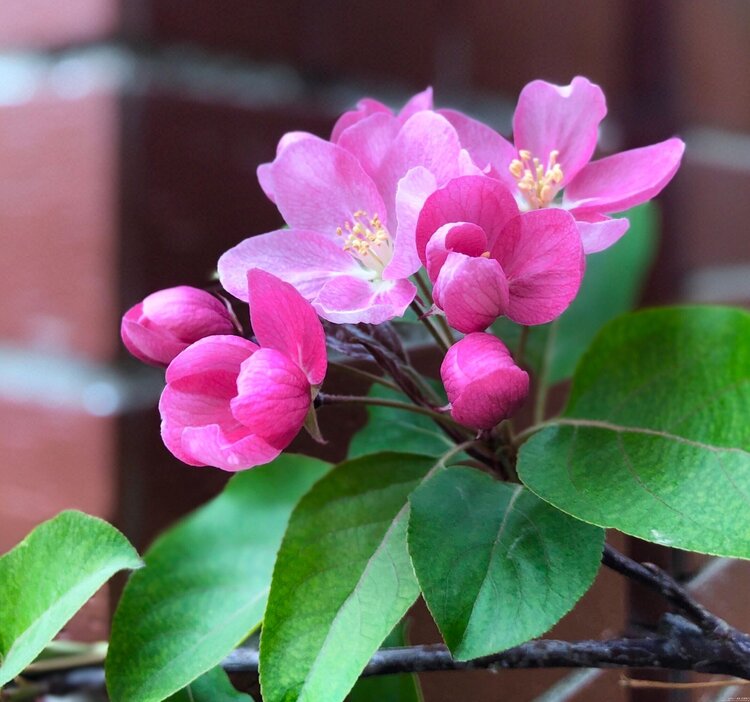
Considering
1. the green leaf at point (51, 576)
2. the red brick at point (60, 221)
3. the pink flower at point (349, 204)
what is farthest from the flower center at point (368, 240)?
the red brick at point (60, 221)

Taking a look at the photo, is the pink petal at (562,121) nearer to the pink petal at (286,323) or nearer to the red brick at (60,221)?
the pink petal at (286,323)

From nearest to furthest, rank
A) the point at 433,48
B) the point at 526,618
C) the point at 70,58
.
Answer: the point at 526,618, the point at 70,58, the point at 433,48

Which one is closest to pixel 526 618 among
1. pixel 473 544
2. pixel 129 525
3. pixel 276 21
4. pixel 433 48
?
pixel 473 544

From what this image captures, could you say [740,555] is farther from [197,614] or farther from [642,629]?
[197,614]

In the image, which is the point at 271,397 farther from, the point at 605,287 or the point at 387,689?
the point at 605,287

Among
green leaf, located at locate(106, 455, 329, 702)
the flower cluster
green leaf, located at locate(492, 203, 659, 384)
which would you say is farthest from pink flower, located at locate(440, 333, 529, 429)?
green leaf, located at locate(492, 203, 659, 384)

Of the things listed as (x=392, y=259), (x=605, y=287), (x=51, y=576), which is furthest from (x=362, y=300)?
(x=605, y=287)

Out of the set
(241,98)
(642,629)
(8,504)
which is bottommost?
(8,504)
